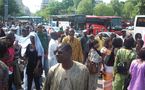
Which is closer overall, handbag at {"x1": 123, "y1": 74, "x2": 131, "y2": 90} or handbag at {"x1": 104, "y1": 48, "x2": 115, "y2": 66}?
handbag at {"x1": 123, "y1": 74, "x2": 131, "y2": 90}

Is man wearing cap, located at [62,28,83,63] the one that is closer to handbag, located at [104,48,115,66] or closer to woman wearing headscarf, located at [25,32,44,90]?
woman wearing headscarf, located at [25,32,44,90]

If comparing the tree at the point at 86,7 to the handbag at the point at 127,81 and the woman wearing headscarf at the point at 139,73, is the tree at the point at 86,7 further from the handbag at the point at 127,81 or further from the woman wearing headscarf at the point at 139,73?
the woman wearing headscarf at the point at 139,73

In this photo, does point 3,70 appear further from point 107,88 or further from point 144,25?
point 144,25

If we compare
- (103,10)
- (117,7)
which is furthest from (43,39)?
(117,7)

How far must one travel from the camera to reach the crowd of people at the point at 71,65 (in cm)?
498

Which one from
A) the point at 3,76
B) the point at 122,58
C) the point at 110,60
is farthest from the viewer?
the point at 110,60

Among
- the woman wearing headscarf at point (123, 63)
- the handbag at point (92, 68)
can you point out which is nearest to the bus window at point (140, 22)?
the handbag at point (92, 68)

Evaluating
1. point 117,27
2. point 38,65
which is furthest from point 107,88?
point 117,27

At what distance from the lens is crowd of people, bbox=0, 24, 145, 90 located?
4980 millimetres

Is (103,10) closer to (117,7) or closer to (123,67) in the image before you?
(117,7)

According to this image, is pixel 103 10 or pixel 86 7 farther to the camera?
pixel 86 7

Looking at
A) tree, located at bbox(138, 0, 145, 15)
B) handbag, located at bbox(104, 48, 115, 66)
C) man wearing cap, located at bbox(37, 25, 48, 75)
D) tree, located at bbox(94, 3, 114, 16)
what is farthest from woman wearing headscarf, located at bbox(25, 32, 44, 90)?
tree, located at bbox(94, 3, 114, 16)

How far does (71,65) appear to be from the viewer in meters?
→ 4.97

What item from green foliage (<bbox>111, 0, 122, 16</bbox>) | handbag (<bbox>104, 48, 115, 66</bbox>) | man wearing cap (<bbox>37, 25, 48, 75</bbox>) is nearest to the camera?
handbag (<bbox>104, 48, 115, 66</bbox>)
